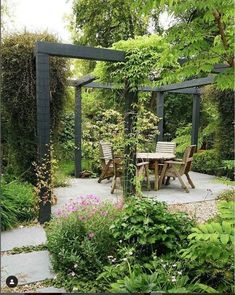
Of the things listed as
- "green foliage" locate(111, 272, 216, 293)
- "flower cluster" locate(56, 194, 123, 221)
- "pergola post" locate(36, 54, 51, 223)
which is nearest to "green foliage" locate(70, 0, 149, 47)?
"pergola post" locate(36, 54, 51, 223)

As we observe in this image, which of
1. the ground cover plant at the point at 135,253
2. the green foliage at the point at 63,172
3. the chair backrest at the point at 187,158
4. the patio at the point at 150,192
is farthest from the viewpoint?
the green foliage at the point at 63,172

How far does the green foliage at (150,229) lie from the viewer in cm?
248

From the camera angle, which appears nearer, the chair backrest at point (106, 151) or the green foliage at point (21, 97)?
the green foliage at point (21, 97)

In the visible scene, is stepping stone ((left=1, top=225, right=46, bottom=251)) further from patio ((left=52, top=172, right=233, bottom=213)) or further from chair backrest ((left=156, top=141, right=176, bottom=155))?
chair backrest ((left=156, top=141, right=176, bottom=155))

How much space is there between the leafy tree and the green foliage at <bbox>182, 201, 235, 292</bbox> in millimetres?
840

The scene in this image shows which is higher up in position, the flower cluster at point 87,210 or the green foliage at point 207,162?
the flower cluster at point 87,210

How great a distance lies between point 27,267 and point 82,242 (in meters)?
0.49

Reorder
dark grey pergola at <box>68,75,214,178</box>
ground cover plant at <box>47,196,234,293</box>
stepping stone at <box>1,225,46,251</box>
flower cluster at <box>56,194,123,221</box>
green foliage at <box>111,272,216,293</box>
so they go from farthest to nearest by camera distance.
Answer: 1. dark grey pergola at <box>68,75,214,178</box>
2. stepping stone at <box>1,225,46,251</box>
3. flower cluster at <box>56,194,123,221</box>
4. ground cover plant at <box>47,196,234,293</box>
5. green foliage at <box>111,272,216,293</box>

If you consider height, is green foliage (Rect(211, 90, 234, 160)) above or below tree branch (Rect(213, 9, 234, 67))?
below

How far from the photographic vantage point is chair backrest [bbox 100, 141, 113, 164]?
20.1ft

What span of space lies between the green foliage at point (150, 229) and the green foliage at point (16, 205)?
149 cm

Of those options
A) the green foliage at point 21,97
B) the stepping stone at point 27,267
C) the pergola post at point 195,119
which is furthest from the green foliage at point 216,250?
the pergola post at point 195,119

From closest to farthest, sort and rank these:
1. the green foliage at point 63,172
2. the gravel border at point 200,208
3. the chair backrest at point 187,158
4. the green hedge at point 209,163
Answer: the gravel border at point 200,208
the chair backrest at point 187,158
the green foliage at point 63,172
the green hedge at point 209,163

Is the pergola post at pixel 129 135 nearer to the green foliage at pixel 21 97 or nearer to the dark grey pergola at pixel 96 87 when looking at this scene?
the green foliage at pixel 21 97
